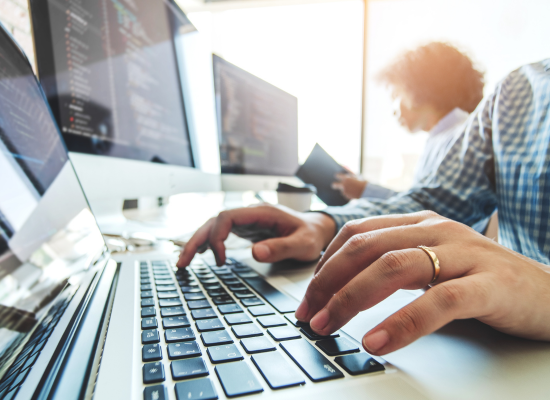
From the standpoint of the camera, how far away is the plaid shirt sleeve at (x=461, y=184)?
635mm

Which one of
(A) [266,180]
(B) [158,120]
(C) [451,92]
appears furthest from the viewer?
(C) [451,92]

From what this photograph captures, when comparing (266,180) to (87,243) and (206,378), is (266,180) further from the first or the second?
(206,378)

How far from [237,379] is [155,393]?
0.04 meters

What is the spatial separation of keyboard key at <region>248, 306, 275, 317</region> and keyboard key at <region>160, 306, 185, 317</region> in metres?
0.06

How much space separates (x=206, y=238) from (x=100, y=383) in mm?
280

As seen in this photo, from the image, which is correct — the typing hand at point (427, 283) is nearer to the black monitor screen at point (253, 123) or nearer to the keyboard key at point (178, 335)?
the keyboard key at point (178, 335)

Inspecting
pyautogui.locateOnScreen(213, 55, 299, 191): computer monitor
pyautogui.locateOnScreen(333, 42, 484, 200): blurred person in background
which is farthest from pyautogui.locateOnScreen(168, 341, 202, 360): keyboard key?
pyautogui.locateOnScreen(333, 42, 484, 200): blurred person in background

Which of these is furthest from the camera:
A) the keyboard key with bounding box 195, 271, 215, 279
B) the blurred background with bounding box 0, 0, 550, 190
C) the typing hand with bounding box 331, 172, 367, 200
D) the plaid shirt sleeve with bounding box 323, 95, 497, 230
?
the blurred background with bounding box 0, 0, 550, 190

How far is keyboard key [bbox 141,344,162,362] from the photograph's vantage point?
16cm

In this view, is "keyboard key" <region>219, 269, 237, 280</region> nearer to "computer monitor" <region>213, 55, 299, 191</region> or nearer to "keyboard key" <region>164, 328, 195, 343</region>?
"keyboard key" <region>164, 328, 195, 343</region>

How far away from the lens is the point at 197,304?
0.26 meters

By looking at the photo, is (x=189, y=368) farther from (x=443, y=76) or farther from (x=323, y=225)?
(x=443, y=76)

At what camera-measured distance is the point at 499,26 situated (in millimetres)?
2104

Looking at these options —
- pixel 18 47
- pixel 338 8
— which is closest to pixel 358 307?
pixel 18 47
